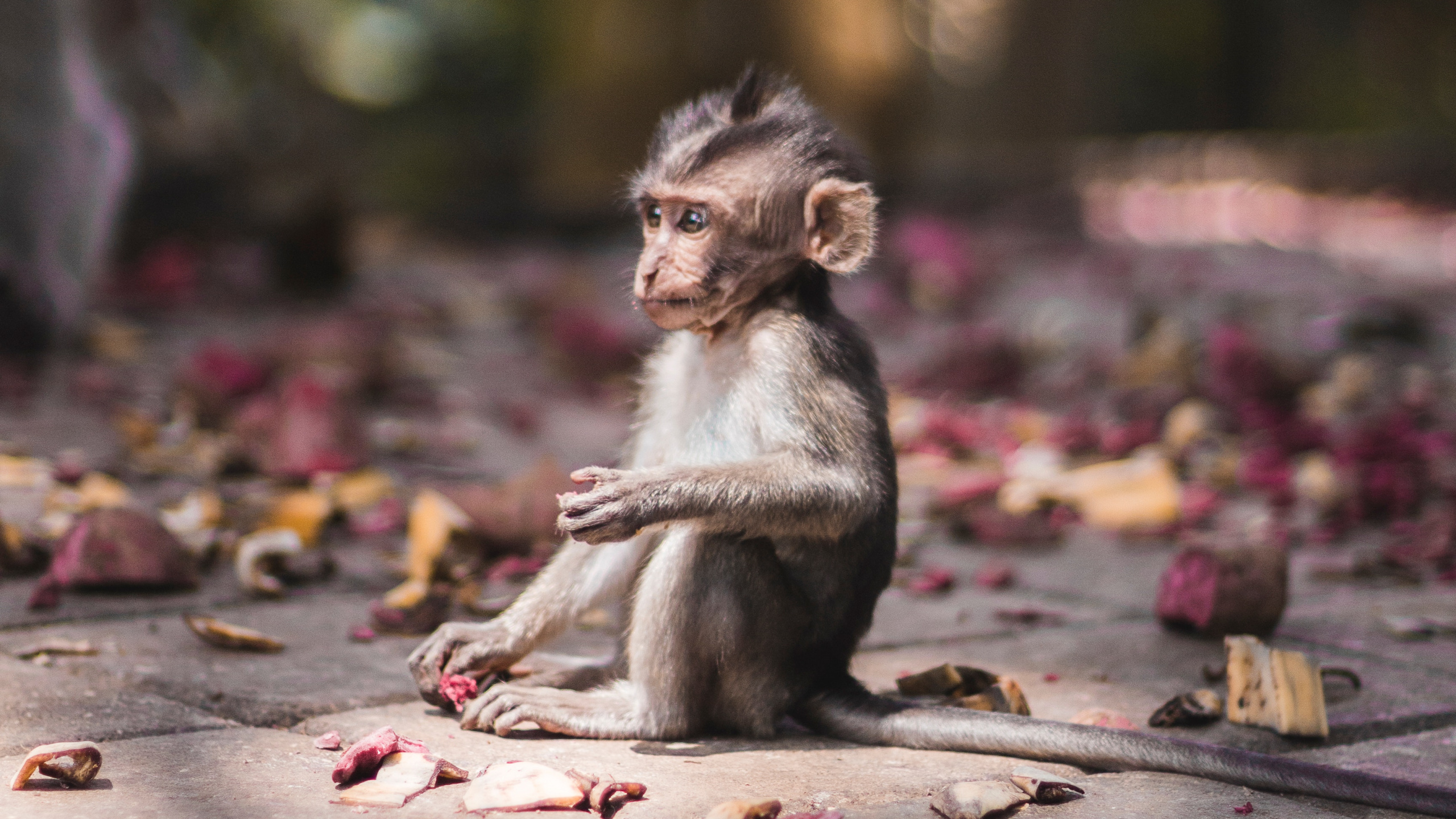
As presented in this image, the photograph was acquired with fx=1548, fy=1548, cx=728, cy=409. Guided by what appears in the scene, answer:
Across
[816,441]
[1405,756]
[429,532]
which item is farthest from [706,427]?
[1405,756]

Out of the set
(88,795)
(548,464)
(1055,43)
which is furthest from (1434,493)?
(1055,43)

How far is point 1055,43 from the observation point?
17.2 m

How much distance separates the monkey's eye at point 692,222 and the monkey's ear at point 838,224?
20cm

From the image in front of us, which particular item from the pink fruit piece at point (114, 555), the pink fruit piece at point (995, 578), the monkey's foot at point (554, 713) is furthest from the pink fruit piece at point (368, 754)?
the pink fruit piece at point (995, 578)

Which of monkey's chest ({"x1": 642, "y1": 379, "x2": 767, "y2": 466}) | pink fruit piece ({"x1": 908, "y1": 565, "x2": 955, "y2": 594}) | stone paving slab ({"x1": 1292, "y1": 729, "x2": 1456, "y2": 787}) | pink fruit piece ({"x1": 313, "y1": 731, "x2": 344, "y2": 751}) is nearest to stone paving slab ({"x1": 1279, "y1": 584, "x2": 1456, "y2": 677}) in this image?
stone paving slab ({"x1": 1292, "y1": 729, "x2": 1456, "y2": 787})

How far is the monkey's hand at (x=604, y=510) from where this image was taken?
2.60 meters

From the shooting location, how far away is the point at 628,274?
322 cm

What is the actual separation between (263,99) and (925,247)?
15.4 ft

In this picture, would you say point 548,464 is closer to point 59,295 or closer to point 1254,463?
point 1254,463

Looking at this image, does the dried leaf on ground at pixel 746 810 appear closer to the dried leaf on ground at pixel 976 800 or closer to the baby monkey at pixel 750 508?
the dried leaf on ground at pixel 976 800

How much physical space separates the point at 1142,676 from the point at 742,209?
128 centimetres

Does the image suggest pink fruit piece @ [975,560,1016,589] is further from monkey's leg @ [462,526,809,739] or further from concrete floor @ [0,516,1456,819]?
monkey's leg @ [462,526,809,739]

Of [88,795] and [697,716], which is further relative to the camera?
[697,716]

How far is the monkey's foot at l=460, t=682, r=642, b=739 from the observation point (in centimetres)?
275
